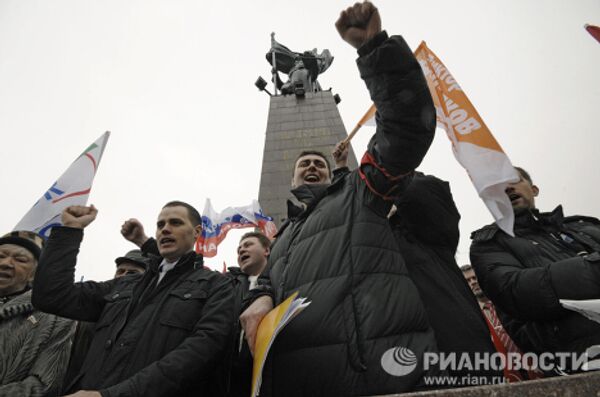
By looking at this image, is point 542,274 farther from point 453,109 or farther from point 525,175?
point 453,109

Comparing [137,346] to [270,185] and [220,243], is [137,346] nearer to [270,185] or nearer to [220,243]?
[220,243]

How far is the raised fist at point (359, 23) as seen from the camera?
5.40ft

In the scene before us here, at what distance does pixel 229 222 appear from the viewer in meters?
7.14

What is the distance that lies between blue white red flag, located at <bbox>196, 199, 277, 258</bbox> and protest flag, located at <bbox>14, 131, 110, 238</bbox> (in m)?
3.82

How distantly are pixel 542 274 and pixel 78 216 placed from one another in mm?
2751

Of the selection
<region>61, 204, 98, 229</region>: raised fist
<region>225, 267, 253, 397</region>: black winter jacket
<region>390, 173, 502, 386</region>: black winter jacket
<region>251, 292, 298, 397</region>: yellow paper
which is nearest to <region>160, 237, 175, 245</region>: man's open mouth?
<region>61, 204, 98, 229</region>: raised fist

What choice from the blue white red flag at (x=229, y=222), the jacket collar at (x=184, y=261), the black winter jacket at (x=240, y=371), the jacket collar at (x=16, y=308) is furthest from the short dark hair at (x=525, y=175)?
the blue white red flag at (x=229, y=222)

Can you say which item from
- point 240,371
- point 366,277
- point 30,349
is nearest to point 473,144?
point 366,277

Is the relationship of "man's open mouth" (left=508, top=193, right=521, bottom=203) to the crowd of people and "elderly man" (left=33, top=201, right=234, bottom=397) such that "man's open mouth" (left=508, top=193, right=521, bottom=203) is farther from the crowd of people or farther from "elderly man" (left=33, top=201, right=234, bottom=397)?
"elderly man" (left=33, top=201, right=234, bottom=397)

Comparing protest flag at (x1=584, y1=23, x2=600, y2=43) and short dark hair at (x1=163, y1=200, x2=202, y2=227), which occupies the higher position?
protest flag at (x1=584, y1=23, x2=600, y2=43)

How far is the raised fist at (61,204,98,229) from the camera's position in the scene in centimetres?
227

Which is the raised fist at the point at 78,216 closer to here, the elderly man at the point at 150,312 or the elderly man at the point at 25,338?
the elderly man at the point at 150,312

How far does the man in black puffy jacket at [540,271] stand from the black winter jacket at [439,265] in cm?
34

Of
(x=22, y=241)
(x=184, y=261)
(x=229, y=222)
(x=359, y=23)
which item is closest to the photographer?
(x=359, y=23)
